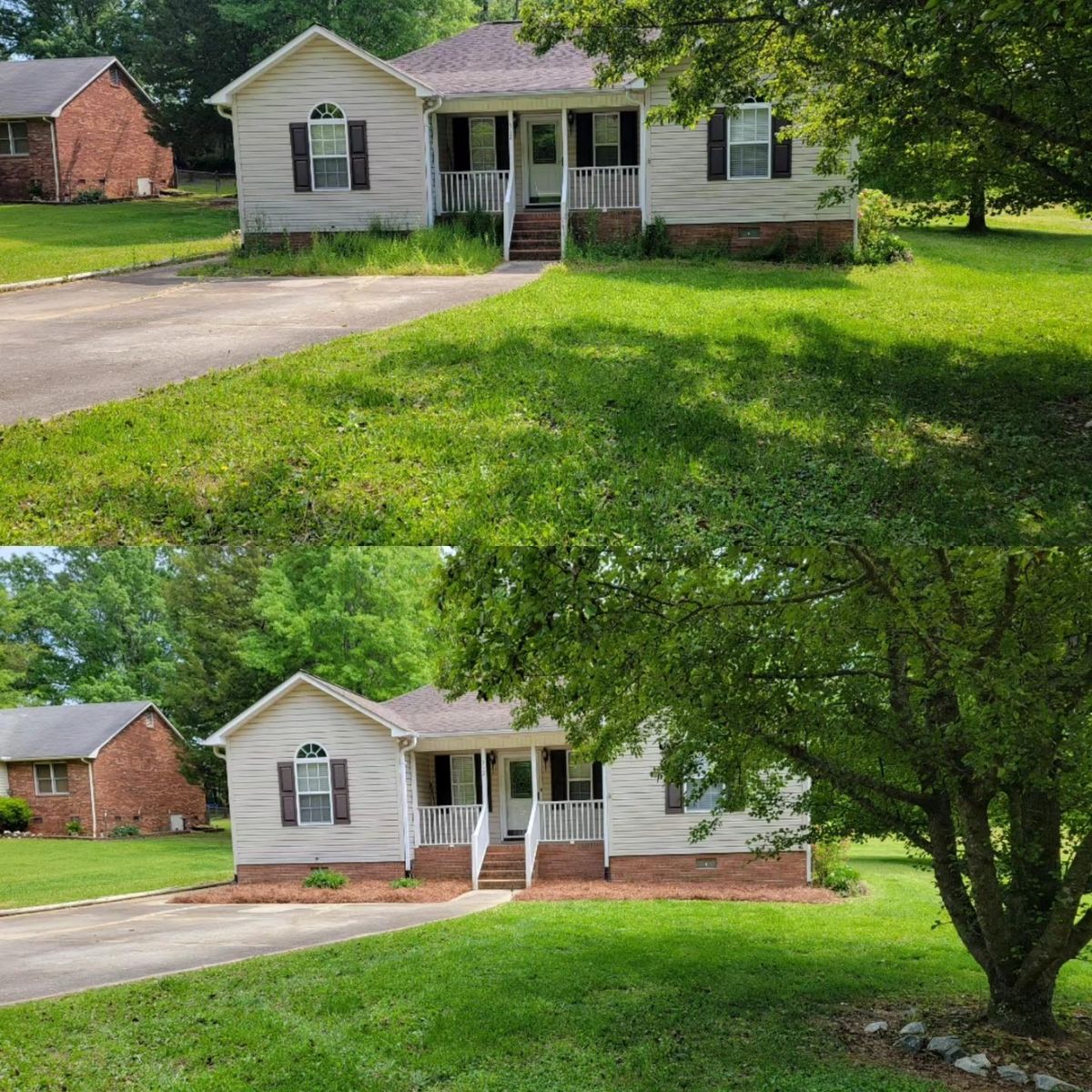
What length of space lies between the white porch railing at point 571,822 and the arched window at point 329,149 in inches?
493

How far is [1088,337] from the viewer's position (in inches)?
558

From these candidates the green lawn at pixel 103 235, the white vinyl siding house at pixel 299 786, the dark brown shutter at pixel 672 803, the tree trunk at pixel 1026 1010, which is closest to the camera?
the tree trunk at pixel 1026 1010

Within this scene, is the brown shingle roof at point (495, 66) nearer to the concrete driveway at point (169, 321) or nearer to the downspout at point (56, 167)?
the concrete driveway at point (169, 321)

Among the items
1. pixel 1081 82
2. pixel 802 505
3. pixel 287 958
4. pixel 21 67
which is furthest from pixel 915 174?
pixel 21 67

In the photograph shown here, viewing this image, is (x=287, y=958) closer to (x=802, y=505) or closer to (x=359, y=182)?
(x=802, y=505)

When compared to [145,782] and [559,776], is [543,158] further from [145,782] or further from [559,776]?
[145,782]

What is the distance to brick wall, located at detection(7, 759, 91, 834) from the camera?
21.5m

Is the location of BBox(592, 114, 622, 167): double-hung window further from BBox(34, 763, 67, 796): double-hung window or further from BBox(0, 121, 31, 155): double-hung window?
BBox(0, 121, 31, 155): double-hung window

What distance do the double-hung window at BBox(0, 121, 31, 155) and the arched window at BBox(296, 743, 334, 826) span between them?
27292 millimetres

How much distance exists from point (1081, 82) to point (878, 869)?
44.0 ft

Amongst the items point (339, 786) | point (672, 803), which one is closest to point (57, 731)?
point (339, 786)

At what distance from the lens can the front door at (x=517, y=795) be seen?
20094 mm

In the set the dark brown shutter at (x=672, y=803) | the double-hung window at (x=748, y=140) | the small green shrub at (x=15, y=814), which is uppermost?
the double-hung window at (x=748, y=140)

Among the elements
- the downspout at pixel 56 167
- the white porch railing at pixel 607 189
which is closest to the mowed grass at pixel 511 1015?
the white porch railing at pixel 607 189
